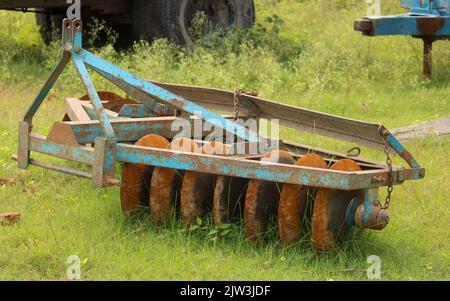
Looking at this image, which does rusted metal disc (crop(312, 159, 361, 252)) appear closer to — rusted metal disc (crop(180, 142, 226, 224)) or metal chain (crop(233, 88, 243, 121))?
rusted metal disc (crop(180, 142, 226, 224))

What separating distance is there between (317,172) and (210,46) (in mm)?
6218

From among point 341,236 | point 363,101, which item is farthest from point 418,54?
point 341,236

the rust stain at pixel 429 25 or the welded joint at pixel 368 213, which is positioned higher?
the rust stain at pixel 429 25

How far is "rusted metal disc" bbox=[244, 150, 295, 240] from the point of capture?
181 inches

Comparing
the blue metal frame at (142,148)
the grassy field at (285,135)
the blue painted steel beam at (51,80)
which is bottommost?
the grassy field at (285,135)

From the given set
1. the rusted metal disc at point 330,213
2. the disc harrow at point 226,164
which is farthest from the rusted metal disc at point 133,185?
the rusted metal disc at point 330,213

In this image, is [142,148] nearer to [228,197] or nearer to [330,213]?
[228,197]

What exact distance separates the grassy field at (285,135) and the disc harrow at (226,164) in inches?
5.9

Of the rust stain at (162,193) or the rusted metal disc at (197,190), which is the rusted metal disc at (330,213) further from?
the rust stain at (162,193)

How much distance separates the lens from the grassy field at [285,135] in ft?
15.0

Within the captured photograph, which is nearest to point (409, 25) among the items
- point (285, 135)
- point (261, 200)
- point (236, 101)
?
point (285, 135)

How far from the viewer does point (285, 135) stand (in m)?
7.41

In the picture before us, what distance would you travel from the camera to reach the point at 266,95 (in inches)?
350

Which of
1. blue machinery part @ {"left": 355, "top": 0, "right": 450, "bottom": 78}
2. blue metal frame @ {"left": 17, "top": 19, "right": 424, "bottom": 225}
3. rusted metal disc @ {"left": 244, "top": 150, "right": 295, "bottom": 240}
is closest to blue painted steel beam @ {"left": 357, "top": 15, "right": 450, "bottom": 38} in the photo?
blue machinery part @ {"left": 355, "top": 0, "right": 450, "bottom": 78}
